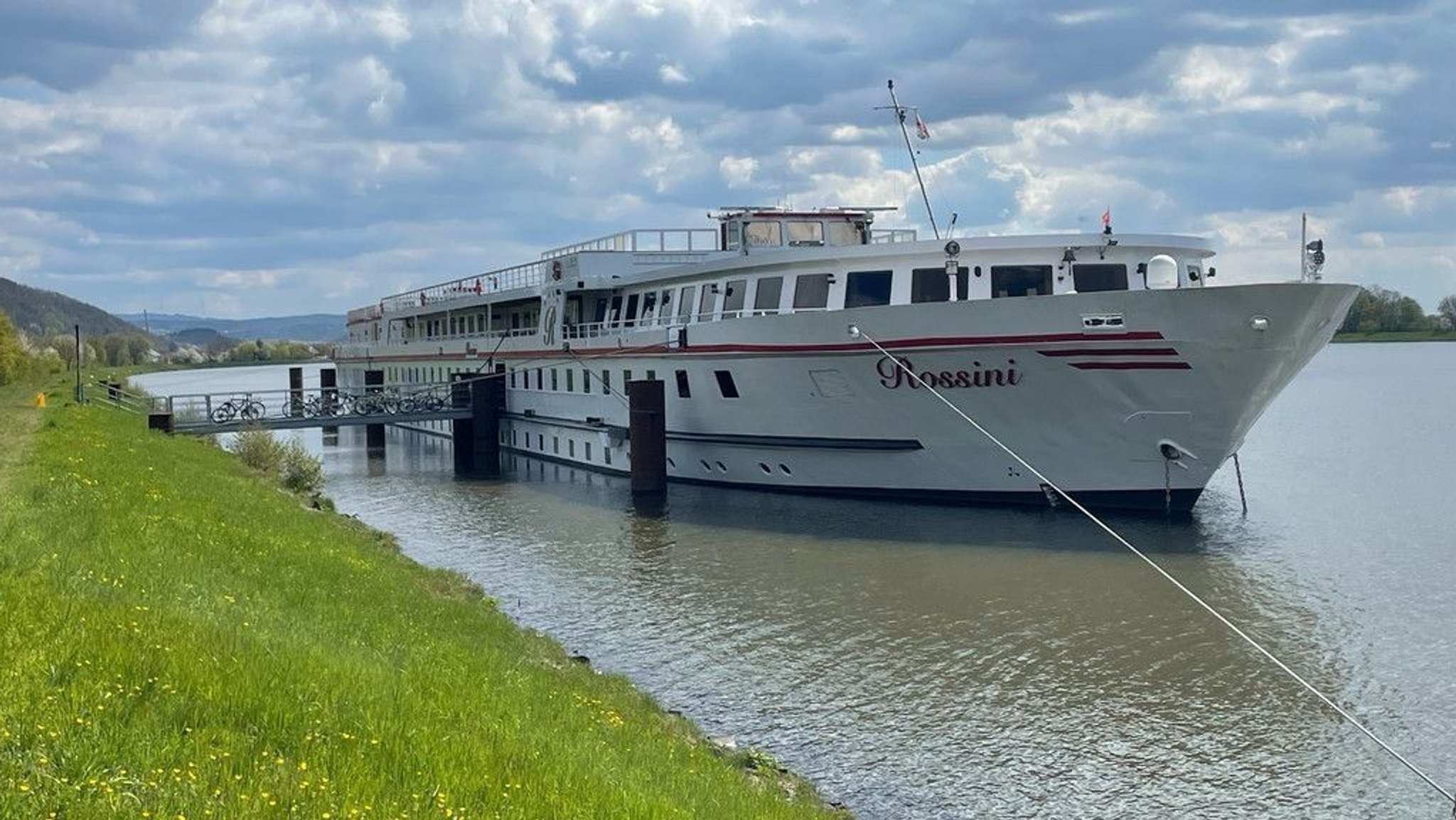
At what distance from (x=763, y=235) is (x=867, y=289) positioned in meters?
8.89

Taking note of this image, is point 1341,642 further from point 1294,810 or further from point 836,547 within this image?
point 836,547

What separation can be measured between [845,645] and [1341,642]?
20.8 ft

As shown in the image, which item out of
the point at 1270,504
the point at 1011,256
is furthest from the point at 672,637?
the point at 1270,504

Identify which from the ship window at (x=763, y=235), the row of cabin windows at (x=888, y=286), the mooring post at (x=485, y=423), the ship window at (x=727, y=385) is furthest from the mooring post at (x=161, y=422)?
the ship window at (x=763, y=235)

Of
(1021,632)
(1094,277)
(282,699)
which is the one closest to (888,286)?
(1094,277)

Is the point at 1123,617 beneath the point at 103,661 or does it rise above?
beneath

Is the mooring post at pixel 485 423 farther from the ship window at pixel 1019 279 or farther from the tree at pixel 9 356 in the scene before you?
the tree at pixel 9 356

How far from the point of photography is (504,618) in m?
16.8

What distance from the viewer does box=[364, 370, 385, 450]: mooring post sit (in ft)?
164

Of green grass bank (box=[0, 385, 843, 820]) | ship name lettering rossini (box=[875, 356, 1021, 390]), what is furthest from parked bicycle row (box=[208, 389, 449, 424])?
green grass bank (box=[0, 385, 843, 820])

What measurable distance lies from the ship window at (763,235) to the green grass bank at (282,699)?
19716 mm

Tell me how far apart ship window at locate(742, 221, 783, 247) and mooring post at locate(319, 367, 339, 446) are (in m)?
14.2

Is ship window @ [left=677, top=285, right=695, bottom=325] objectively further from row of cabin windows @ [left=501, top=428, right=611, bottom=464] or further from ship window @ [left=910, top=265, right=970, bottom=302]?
ship window @ [left=910, top=265, right=970, bottom=302]

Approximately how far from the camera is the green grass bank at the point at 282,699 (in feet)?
19.6
